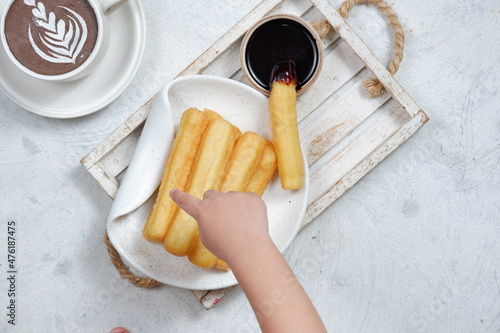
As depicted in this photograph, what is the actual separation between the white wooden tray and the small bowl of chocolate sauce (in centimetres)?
4

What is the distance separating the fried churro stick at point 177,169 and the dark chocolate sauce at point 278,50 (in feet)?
0.46

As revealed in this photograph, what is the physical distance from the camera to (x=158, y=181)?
919 millimetres

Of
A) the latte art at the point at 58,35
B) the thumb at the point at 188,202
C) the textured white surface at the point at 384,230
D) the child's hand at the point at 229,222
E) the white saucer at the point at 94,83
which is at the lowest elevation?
the textured white surface at the point at 384,230

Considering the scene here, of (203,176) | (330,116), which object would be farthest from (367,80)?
(203,176)

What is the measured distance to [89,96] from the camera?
3.10 ft

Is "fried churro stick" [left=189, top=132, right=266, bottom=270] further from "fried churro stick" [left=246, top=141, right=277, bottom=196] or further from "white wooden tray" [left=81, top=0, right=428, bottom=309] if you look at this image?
"white wooden tray" [left=81, top=0, right=428, bottom=309]

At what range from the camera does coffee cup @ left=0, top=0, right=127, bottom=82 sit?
0.83 meters

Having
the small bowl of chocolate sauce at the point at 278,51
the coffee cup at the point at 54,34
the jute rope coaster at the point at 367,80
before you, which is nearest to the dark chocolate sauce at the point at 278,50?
the small bowl of chocolate sauce at the point at 278,51

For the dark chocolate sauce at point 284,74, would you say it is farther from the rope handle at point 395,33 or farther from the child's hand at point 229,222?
the child's hand at point 229,222

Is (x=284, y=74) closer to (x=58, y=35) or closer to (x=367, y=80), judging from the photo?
(x=367, y=80)

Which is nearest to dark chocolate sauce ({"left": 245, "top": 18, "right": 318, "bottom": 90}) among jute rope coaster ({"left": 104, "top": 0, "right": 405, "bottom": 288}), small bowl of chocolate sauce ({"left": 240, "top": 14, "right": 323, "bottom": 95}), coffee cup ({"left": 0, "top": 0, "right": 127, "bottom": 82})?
small bowl of chocolate sauce ({"left": 240, "top": 14, "right": 323, "bottom": 95})

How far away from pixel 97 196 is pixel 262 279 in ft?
1.67

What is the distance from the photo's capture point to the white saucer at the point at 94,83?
3.04 feet

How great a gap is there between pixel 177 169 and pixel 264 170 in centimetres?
15
